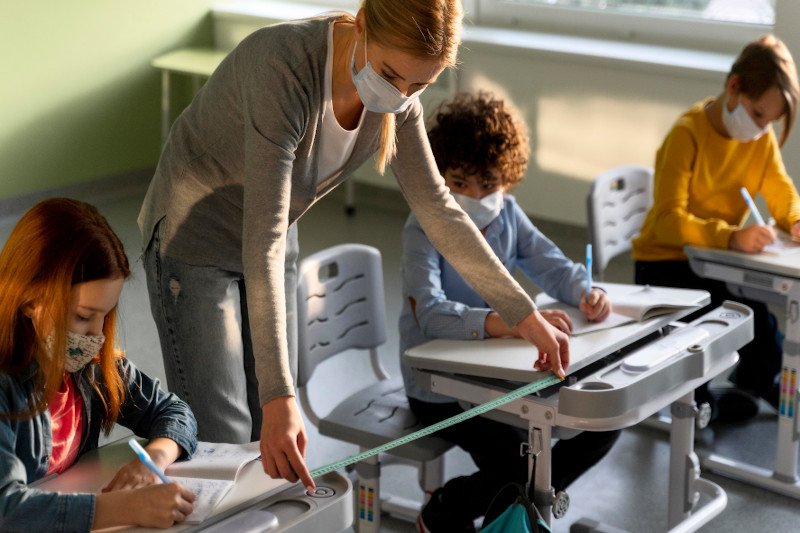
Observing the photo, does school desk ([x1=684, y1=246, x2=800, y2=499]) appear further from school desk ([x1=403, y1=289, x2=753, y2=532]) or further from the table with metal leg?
the table with metal leg

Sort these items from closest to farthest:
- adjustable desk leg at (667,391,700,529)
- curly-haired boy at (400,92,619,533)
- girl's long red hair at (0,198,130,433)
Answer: girl's long red hair at (0,198,130,433), curly-haired boy at (400,92,619,533), adjustable desk leg at (667,391,700,529)

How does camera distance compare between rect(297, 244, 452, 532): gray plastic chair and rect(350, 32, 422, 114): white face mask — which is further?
rect(297, 244, 452, 532): gray plastic chair

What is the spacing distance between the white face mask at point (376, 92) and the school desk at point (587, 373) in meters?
0.50

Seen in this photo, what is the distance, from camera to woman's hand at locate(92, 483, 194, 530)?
3.90 feet

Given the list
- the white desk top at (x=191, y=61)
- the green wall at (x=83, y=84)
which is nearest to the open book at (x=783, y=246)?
the white desk top at (x=191, y=61)

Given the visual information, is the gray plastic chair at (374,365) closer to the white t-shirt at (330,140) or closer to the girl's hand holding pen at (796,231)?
the white t-shirt at (330,140)

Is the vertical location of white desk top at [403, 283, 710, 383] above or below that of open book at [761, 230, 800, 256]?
above

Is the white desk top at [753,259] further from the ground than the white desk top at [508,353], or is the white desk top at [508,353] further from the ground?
the white desk top at [508,353]

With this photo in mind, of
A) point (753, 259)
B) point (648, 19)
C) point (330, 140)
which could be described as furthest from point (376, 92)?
point (648, 19)

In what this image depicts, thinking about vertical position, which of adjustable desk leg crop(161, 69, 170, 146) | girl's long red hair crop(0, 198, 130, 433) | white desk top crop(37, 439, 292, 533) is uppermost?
girl's long red hair crop(0, 198, 130, 433)

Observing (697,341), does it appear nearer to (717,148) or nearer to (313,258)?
(313,258)

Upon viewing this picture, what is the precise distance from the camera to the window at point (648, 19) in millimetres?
4023

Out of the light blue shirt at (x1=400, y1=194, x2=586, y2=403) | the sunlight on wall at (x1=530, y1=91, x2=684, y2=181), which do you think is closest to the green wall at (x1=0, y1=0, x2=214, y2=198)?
the sunlight on wall at (x1=530, y1=91, x2=684, y2=181)

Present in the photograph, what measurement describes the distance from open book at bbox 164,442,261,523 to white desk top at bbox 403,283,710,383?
17.5 inches
